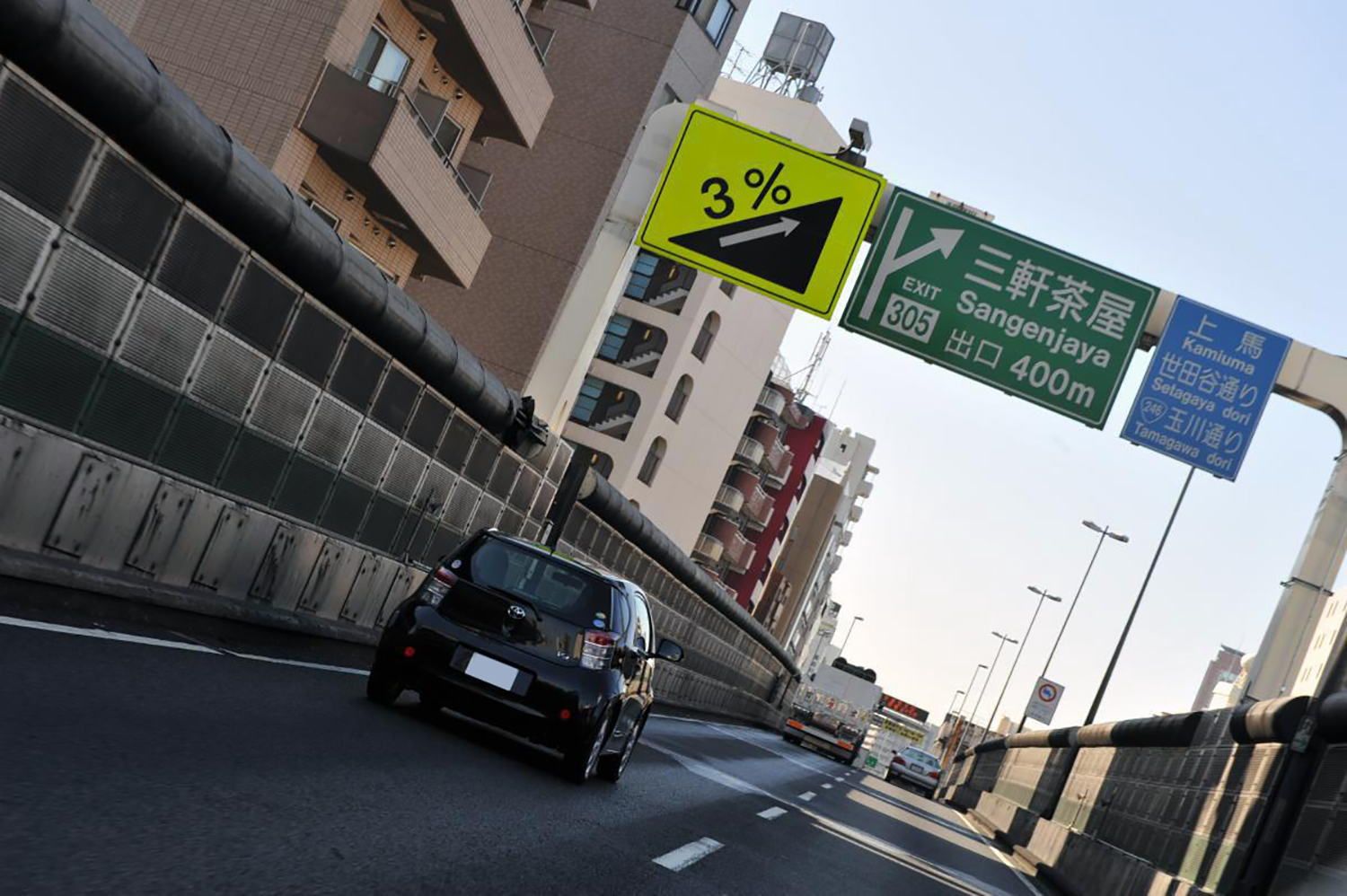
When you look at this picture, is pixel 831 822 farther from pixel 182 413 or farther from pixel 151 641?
pixel 151 641

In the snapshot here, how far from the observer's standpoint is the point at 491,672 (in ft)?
38.3

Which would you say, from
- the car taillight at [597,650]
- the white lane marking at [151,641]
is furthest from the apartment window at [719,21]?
the car taillight at [597,650]

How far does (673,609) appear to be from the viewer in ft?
141

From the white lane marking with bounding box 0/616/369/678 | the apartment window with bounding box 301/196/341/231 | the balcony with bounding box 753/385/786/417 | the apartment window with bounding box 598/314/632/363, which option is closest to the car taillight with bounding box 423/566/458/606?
the white lane marking with bounding box 0/616/369/678

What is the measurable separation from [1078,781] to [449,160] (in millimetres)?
16895

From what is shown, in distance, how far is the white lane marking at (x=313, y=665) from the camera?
1235 centimetres

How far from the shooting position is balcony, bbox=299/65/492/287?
86.5 feet

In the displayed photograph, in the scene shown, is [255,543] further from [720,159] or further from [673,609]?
[673,609]

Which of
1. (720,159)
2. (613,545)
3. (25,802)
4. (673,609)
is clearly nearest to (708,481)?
(673,609)

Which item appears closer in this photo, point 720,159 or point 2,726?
point 2,726

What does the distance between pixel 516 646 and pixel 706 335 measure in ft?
214

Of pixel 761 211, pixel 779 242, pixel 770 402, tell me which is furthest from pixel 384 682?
pixel 770 402

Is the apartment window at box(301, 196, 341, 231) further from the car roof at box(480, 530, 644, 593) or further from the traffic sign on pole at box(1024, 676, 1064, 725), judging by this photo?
the traffic sign on pole at box(1024, 676, 1064, 725)

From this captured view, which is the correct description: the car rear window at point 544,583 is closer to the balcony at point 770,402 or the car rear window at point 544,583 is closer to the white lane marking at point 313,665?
the white lane marking at point 313,665
